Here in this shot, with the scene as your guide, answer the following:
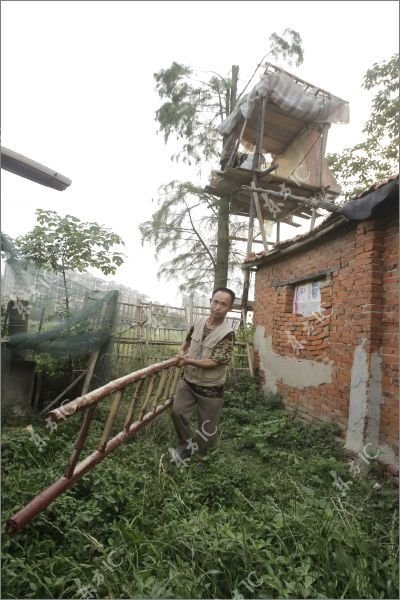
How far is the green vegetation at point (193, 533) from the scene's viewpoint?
1668 mm

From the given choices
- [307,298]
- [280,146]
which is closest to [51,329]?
[307,298]

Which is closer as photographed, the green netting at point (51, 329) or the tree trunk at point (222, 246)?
Result: the green netting at point (51, 329)

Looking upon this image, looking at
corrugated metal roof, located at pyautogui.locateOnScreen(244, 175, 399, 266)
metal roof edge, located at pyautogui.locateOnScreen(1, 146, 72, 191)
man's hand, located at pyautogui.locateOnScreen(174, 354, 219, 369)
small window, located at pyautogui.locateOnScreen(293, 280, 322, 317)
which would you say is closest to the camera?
metal roof edge, located at pyautogui.locateOnScreen(1, 146, 72, 191)

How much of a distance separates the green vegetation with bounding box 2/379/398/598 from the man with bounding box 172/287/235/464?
0.22 metres

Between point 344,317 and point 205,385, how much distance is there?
1.96 m

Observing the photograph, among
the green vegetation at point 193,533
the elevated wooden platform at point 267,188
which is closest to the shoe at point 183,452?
the green vegetation at point 193,533

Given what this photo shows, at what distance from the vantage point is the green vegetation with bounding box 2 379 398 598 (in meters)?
1.67

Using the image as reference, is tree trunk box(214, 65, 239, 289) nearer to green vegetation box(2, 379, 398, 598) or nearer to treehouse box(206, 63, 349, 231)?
treehouse box(206, 63, 349, 231)

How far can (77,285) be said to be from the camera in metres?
4.92

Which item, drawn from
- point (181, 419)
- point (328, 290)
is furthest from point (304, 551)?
point (328, 290)

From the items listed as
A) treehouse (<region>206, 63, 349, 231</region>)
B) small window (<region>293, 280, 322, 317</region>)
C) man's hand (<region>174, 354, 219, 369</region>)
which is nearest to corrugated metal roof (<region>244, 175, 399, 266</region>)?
small window (<region>293, 280, 322, 317</region>)

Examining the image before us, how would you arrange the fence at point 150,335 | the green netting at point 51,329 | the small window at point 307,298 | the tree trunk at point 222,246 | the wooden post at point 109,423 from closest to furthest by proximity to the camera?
1. the wooden post at point 109,423
2. the green netting at point 51,329
3. the small window at point 307,298
4. the fence at point 150,335
5. the tree trunk at point 222,246

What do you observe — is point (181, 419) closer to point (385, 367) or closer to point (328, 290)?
point (385, 367)

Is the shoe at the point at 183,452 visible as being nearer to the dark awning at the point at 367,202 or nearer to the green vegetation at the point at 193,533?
the green vegetation at the point at 193,533
